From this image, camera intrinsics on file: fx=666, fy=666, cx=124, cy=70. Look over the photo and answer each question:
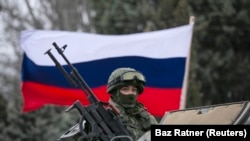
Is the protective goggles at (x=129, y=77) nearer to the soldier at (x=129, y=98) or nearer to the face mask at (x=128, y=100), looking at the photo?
the soldier at (x=129, y=98)

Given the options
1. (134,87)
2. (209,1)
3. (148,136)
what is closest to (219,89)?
(209,1)

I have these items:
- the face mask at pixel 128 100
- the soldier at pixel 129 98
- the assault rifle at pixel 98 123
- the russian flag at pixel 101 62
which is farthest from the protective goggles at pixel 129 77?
the russian flag at pixel 101 62

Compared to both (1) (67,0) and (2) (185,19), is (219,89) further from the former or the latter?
(1) (67,0)

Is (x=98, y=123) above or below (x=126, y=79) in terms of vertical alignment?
below

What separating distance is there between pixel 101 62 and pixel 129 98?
15.3 ft

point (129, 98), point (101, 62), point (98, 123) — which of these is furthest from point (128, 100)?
point (101, 62)

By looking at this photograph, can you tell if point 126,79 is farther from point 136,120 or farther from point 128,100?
point 136,120

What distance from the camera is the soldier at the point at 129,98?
15.6ft

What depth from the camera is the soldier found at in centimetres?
475

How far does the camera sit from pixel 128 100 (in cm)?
480

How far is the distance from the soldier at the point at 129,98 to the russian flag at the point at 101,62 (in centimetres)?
414

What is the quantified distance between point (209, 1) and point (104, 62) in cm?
934

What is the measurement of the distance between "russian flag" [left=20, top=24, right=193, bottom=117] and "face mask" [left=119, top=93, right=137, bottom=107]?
4195mm

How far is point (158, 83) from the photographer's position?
9109mm
